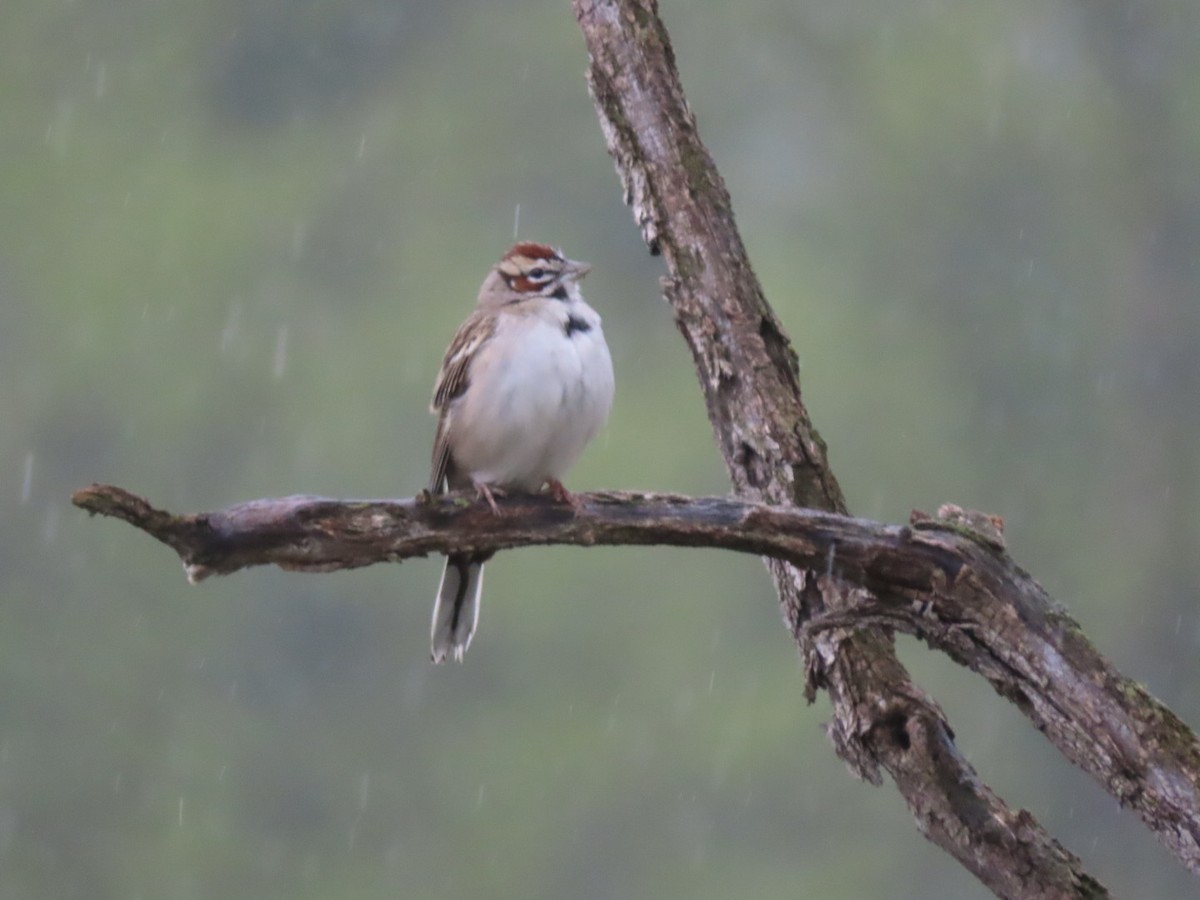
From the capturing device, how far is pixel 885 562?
4.94 metres

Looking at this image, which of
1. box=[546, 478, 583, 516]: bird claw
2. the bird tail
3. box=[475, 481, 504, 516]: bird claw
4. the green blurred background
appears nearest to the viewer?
box=[546, 478, 583, 516]: bird claw

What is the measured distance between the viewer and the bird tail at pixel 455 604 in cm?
594

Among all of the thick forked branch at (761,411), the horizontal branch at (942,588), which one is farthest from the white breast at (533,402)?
the horizontal branch at (942,588)

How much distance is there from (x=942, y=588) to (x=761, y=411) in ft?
4.12

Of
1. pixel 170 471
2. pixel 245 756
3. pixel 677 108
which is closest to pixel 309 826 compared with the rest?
pixel 245 756

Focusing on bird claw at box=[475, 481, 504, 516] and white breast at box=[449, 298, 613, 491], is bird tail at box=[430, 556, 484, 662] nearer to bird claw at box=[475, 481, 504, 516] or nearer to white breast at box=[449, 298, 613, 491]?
white breast at box=[449, 298, 613, 491]

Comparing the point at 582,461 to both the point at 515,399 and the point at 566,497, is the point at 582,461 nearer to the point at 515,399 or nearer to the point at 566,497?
the point at 515,399

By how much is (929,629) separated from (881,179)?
21561 mm

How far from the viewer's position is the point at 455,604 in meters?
5.94

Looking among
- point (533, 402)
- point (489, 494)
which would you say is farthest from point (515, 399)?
point (489, 494)

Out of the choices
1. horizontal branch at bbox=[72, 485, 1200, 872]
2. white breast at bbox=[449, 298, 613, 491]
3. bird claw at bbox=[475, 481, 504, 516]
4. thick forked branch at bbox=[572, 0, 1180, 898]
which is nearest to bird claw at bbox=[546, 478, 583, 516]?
horizontal branch at bbox=[72, 485, 1200, 872]

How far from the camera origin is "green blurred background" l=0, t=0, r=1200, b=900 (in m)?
21.6

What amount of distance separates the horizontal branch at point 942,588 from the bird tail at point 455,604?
35.8 inches

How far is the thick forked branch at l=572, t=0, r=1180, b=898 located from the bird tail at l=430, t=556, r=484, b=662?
0.91 meters
